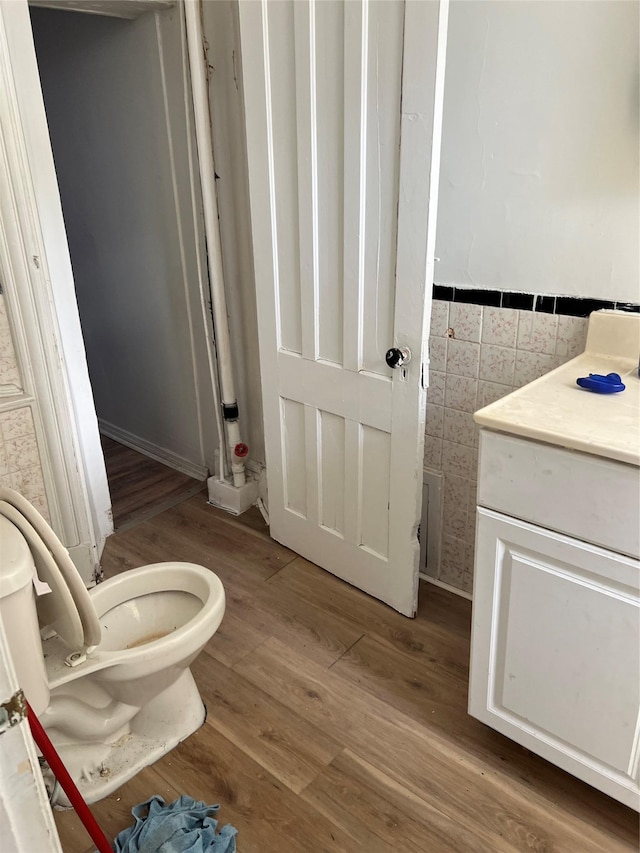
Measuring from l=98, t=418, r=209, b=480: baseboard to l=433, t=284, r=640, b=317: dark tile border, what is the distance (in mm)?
1567

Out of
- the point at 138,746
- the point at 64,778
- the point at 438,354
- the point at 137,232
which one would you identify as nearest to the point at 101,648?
the point at 138,746

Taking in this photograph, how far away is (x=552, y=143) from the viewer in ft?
4.98

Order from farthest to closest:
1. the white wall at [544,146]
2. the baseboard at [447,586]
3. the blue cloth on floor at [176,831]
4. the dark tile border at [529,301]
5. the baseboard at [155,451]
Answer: the baseboard at [155,451], the baseboard at [447,586], the dark tile border at [529,301], the white wall at [544,146], the blue cloth on floor at [176,831]

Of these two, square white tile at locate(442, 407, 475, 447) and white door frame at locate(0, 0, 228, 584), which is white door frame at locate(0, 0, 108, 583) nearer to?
white door frame at locate(0, 0, 228, 584)

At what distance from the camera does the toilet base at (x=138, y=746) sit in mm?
1483

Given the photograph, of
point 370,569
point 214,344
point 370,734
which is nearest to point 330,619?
point 370,569

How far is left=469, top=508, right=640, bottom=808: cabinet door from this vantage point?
118 centimetres

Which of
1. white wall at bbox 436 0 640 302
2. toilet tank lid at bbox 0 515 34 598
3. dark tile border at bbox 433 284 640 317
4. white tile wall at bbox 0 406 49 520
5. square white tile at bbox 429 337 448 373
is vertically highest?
white wall at bbox 436 0 640 302

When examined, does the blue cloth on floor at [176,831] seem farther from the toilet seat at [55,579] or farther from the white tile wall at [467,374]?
the white tile wall at [467,374]

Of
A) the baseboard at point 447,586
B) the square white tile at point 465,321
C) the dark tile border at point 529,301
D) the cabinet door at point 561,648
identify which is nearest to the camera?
the cabinet door at point 561,648

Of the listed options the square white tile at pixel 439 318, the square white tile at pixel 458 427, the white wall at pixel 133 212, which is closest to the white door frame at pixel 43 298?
the white wall at pixel 133 212

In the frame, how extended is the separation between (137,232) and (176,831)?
2.32m

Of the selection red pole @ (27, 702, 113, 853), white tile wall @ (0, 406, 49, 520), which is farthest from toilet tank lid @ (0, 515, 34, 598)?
white tile wall @ (0, 406, 49, 520)

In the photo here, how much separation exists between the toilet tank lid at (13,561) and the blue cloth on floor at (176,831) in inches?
24.8
